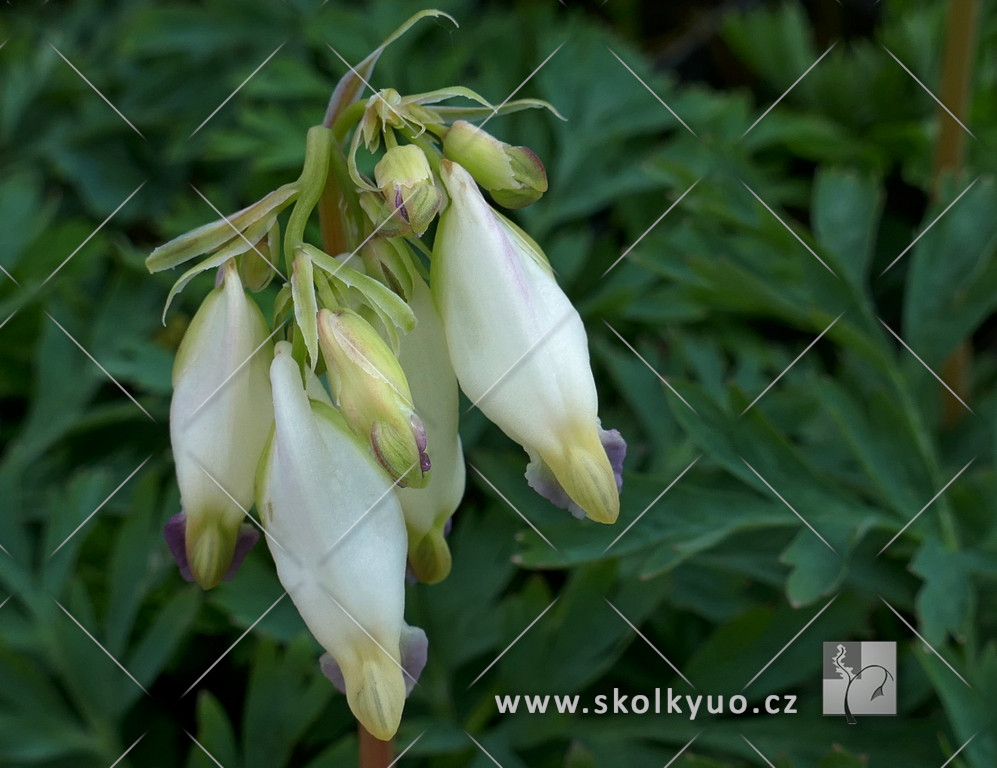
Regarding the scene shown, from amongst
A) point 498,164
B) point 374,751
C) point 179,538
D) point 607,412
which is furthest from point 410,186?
point 607,412

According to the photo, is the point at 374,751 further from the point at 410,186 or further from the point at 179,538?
the point at 410,186

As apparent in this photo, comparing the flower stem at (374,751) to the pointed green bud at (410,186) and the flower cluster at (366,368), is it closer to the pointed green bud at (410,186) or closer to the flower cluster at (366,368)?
the flower cluster at (366,368)

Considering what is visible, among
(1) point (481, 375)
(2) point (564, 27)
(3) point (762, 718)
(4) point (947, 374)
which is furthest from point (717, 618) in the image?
(2) point (564, 27)

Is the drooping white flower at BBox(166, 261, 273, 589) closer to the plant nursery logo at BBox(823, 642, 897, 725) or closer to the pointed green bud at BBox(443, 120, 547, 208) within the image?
the pointed green bud at BBox(443, 120, 547, 208)

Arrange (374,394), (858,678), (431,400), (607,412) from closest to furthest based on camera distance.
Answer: (374,394) < (431,400) < (858,678) < (607,412)

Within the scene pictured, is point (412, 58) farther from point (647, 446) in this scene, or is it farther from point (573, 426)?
point (573, 426)

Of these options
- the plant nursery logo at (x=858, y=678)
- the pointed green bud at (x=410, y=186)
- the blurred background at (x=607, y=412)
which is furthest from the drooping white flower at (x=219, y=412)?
the plant nursery logo at (x=858, y=678)
